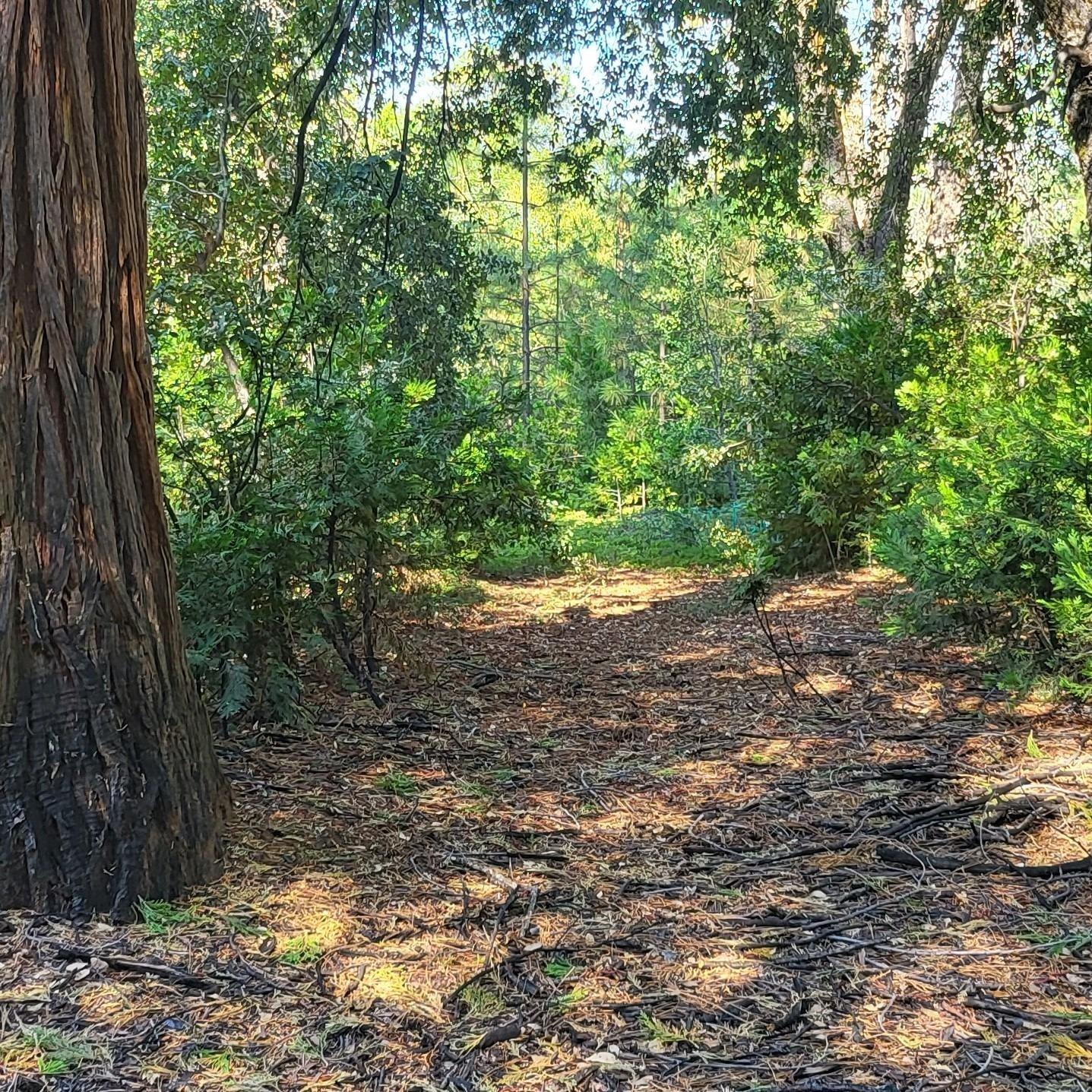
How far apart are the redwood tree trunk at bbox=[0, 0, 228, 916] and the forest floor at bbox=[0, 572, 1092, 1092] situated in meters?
0.20

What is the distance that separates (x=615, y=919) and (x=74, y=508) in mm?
1744

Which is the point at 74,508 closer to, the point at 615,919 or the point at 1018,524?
the point at 615,919

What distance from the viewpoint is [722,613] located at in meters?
7.54

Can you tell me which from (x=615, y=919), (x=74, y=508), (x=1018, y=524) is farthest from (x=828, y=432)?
(x=74, y=508)

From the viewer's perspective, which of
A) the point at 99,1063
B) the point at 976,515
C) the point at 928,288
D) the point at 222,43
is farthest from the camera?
the point at 928,288

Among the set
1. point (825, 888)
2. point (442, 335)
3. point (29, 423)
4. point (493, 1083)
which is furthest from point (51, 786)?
point (442, 335)

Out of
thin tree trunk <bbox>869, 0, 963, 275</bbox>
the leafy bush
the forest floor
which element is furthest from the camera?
thin tree trunk <bbox>869, 0, 963, 275</bbox>

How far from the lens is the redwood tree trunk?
2.28m

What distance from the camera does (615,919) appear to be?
2541 millimetres

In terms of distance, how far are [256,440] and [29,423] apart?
1.83 meters

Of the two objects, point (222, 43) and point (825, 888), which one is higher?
point (222, 43)

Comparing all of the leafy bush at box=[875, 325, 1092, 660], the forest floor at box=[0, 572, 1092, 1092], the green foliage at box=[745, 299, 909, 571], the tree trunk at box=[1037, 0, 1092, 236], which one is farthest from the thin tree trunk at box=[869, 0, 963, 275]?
the forest floor at box=[0, 572, 1092, 1092]

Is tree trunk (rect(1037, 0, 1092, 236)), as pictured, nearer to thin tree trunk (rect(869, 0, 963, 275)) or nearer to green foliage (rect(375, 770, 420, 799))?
thin tree trunk (rect(869, 0, 963, 275))

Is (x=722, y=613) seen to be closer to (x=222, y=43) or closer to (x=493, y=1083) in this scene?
(x=222, y=43)
